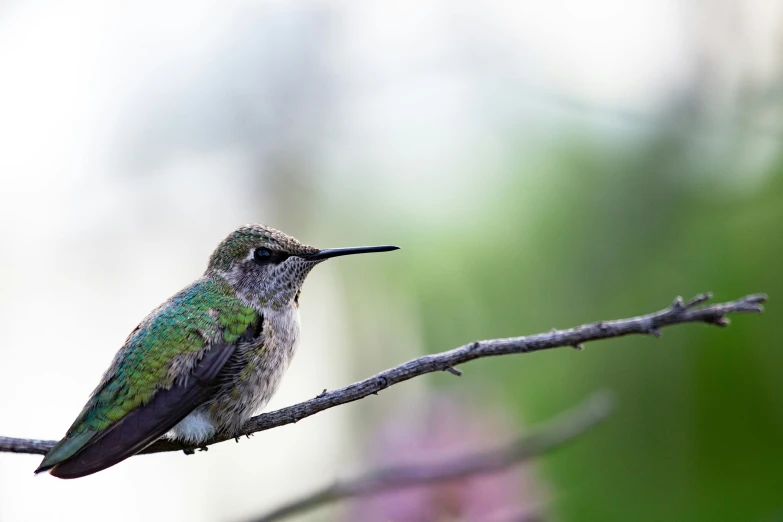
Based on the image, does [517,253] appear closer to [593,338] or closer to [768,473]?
[768,473]

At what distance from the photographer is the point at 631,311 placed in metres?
5.55

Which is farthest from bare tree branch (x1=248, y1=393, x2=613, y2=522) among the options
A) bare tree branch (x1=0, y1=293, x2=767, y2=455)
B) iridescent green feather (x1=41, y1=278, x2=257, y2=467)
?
iridescent green feather (x1=41, y1=278, x2=257, y2=467)

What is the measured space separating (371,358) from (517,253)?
4.75 ft

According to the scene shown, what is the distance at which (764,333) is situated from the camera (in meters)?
4.74

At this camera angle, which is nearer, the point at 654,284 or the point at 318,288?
the point at 654,284

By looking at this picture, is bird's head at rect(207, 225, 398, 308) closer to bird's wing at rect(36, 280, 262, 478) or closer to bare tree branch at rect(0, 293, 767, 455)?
bird's wing at rect(36, 280, 262, 478)

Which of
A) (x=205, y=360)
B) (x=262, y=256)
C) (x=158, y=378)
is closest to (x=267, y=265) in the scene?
(x=262, y=256)

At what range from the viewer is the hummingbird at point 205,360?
9.05ft

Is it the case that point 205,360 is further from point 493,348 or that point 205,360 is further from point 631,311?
point 631,311

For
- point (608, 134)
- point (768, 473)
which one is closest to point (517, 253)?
point (608, 134)

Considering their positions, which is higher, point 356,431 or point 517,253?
point 517,253

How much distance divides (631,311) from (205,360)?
3.31 m

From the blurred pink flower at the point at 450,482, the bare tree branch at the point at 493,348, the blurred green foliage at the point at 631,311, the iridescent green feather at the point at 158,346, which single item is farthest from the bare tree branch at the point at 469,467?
the blurred green foliage at the point at 631,311

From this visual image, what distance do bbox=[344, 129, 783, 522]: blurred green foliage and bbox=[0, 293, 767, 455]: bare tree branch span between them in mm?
1862
